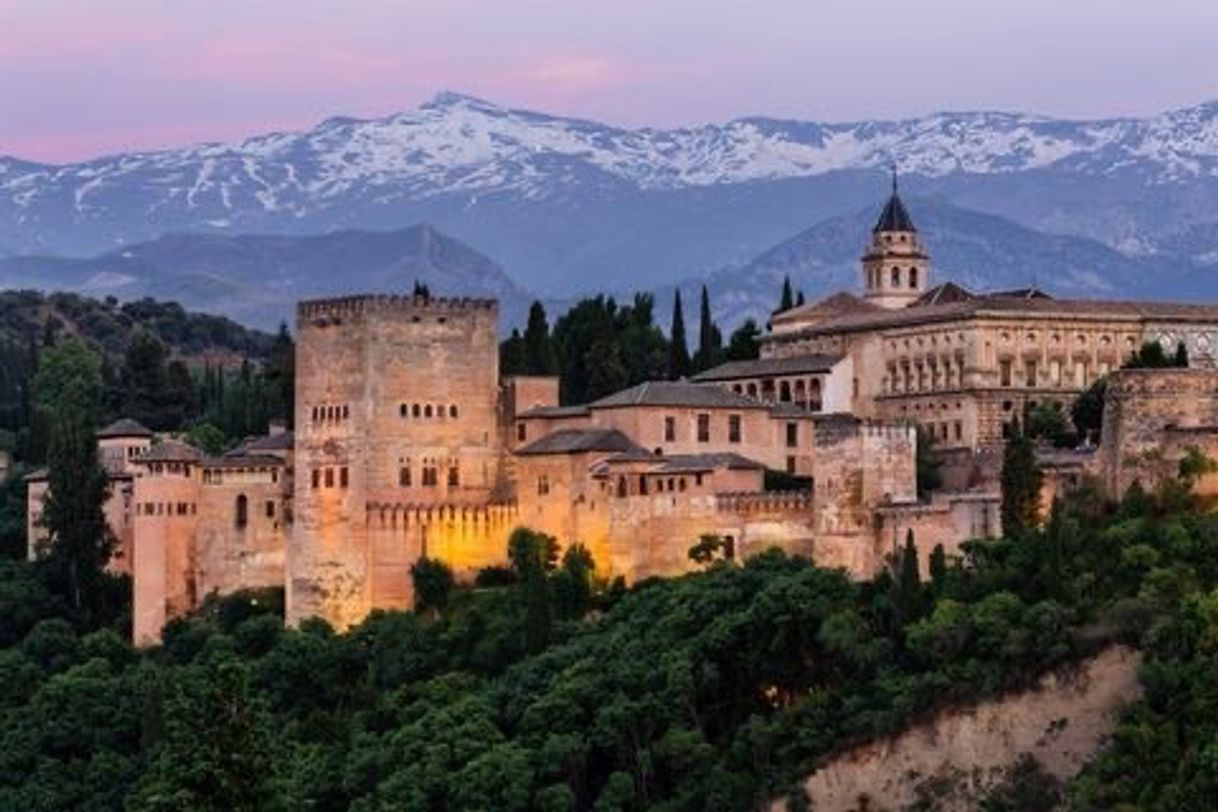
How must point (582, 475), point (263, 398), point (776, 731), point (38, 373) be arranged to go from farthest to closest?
point (38, 373) < point (263, 398) < point (582, 475) < point (776, 731)

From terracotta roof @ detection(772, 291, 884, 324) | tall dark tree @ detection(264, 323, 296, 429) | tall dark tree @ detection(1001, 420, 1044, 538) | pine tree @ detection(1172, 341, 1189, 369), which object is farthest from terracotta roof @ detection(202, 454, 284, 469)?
pine tree @ detection(1172, 341, 1189, 369)

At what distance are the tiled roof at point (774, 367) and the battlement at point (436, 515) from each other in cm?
1132

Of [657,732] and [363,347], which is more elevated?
[363,347]

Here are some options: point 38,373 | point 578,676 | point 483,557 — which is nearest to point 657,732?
point 578,676

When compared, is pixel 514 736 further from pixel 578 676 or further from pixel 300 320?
pixel 300 320

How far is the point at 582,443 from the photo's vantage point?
6838 cm

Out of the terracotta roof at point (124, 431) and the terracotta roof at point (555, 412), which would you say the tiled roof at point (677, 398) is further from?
the terracotta roof at point (124, 431)

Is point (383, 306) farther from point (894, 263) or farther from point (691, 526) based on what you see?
point (894, 263)

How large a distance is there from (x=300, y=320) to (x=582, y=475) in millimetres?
8392

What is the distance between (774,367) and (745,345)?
680 cm

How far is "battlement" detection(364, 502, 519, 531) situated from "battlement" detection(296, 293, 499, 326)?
4.32m

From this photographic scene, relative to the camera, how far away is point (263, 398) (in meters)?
89.0

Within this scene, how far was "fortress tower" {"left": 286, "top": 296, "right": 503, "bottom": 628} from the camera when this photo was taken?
6981cm

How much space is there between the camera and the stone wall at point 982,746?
54.9m
